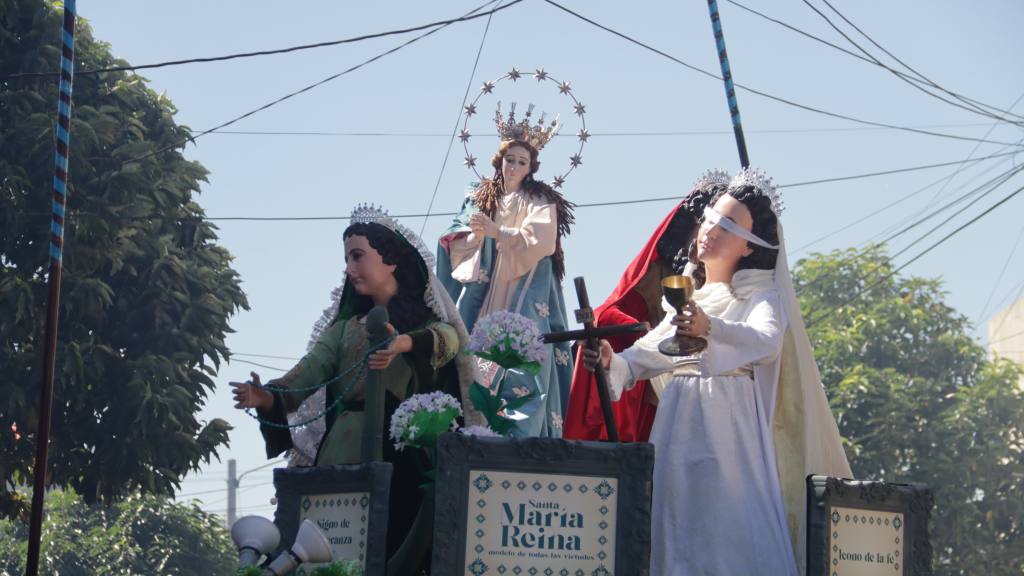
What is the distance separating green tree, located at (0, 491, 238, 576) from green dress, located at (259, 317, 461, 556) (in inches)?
825

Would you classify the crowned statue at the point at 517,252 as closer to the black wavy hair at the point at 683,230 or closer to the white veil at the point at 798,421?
the black wavy hair at the point at 683,230

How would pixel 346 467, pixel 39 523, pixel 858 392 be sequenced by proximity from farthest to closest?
1. pixel 858 392
2. pixel 39 523
3. pixel 346 467

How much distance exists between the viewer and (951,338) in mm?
33094

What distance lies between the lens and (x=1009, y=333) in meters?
36.7

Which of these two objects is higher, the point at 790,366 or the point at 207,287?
the point at 207,287

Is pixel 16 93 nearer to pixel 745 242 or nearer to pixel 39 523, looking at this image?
pixel 39 523

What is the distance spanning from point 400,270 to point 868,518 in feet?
9.25

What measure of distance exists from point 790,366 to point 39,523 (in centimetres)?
468

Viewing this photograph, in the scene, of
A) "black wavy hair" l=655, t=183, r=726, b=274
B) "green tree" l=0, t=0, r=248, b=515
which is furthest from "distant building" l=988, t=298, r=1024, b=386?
"black wavy hair" l=655, t=183, r=726, b=274

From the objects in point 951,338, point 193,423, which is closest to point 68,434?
point 193,423

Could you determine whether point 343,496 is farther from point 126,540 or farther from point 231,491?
point 231,491

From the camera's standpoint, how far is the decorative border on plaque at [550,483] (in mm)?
6605

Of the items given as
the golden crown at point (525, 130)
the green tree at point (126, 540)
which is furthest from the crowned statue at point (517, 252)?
the green tree at point (126, 540)

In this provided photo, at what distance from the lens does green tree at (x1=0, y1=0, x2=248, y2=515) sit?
16203mm
